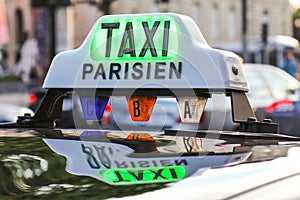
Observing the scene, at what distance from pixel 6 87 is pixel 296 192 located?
110ft

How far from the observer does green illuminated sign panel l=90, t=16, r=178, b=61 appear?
260 centimetres

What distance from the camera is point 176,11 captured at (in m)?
53.0

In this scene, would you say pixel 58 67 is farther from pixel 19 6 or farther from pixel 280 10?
pixel 280 10

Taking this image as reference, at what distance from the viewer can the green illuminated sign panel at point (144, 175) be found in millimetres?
1826

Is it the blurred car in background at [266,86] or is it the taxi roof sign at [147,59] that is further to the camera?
the blurred car in background at [266,86]

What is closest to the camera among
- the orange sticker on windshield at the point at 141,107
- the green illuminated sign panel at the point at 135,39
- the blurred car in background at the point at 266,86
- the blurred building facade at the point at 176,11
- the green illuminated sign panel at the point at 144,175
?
the green illuminated sign panel at the point at 144,175

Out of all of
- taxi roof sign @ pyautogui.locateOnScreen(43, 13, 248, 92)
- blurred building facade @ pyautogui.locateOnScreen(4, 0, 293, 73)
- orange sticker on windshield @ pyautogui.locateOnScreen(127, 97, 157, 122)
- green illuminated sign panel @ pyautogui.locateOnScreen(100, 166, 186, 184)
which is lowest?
blurred building facade @ pyautogui.locateOnScreen(4, 0, 293, 73)

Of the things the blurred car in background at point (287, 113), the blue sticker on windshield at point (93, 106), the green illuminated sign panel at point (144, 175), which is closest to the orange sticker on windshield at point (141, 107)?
the blue sticker on windshield at point (93, 106)

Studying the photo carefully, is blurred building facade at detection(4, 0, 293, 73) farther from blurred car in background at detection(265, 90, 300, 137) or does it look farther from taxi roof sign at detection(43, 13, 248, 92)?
taxi roof sign at detection(43, 13, 248, 92)

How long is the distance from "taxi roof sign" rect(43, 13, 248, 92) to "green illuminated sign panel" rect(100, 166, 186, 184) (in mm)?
623

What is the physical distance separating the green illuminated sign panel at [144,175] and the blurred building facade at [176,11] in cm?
4006

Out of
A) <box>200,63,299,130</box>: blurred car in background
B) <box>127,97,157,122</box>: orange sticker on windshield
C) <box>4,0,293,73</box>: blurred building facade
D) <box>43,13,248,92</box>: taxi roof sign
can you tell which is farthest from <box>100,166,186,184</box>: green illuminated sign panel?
<box>4,0,293,73</box>: blurred building facade

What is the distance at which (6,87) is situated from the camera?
34.7 meters

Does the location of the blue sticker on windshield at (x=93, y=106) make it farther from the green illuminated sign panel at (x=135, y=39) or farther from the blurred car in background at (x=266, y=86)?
the blurred car in background at (x=266, y=86)
